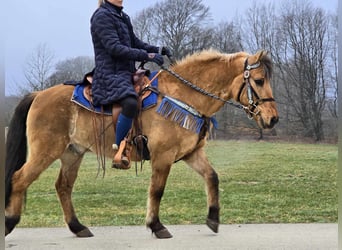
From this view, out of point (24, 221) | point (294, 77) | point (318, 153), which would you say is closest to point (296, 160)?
point (318, 153)

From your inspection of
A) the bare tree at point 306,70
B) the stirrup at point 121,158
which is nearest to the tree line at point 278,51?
the bare tree at point 306,70

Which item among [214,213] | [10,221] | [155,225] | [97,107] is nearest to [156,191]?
[155,225]

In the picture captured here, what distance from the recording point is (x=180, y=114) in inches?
174

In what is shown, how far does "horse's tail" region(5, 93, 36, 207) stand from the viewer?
459 cm

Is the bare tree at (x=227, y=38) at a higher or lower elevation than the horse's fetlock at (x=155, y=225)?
higher

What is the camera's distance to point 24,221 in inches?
245

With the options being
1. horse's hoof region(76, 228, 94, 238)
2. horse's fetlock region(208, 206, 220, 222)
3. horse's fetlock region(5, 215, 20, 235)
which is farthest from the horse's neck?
horse's fetlock region(5, 215, 20, 235)

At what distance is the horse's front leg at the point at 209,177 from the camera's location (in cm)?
469

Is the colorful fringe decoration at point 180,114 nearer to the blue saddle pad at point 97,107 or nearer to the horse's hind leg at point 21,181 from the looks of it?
the blue saddle pad at point 97,107

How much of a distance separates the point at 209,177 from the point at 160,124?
0.75 m

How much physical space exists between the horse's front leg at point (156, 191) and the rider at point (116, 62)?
27 cm

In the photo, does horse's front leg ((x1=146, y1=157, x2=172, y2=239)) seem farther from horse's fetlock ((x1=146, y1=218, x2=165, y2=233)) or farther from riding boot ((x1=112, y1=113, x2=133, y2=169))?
riding boot ((x1=112, y1=113, x2=133, y2=169))

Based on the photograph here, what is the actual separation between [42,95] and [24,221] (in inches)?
86.9

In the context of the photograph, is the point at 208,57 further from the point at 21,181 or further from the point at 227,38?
the point at 227,38
